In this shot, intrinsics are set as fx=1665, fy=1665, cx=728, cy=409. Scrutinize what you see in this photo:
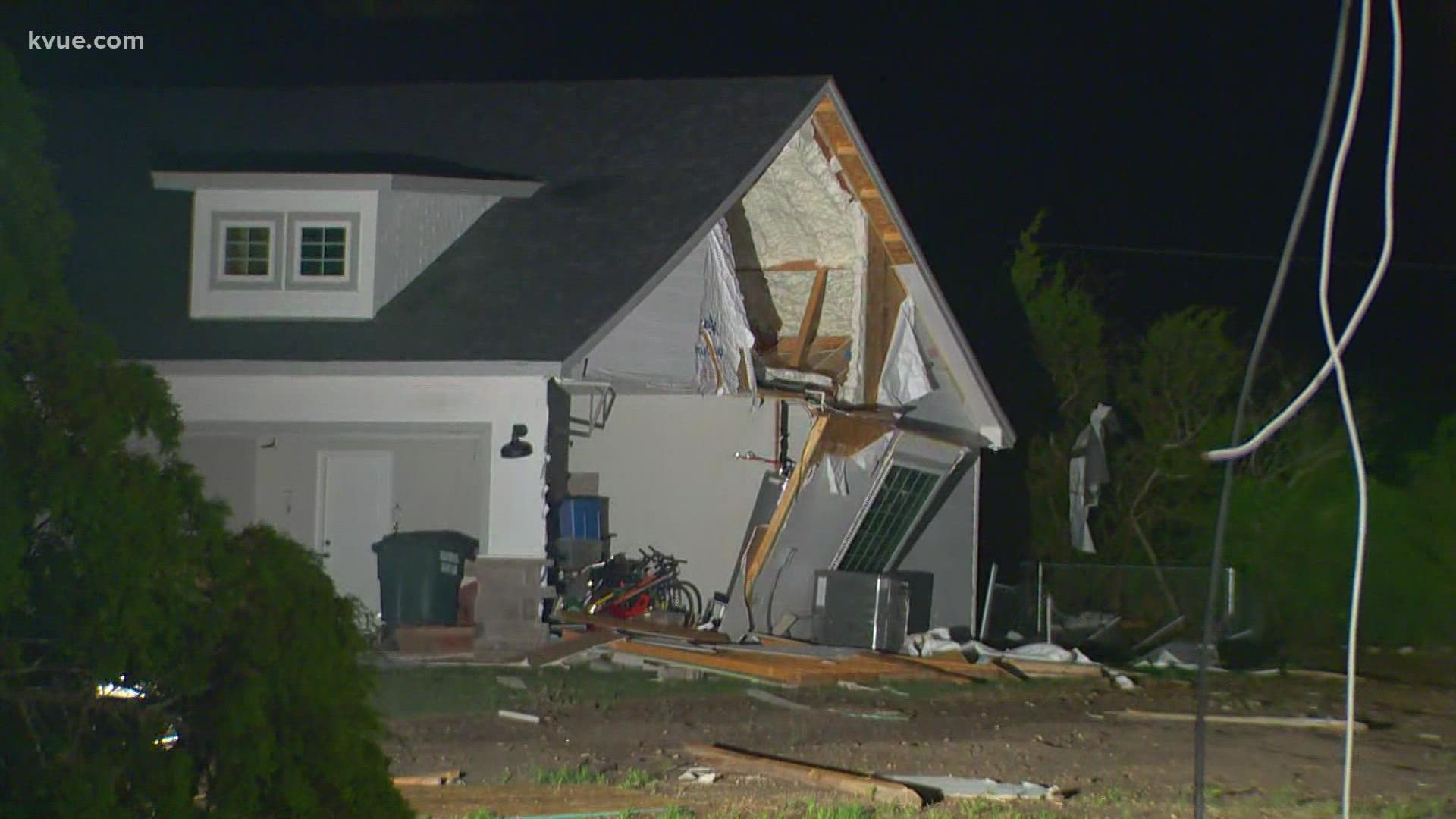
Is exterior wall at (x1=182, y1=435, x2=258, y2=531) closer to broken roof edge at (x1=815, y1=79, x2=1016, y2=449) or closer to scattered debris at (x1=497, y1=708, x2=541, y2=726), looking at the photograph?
scattered debris at (x1=497, y1=708, x2=541, y2=726)

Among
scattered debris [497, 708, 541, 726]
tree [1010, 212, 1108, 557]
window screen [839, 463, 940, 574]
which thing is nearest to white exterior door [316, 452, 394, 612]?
scattered debris [497, 708, 541, 726]

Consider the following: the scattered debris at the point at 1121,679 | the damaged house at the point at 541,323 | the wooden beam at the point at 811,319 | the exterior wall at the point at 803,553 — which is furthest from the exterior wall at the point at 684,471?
the scattered debris at the point at 1121,679

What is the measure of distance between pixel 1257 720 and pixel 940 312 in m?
7.53

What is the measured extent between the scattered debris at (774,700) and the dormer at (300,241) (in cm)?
656

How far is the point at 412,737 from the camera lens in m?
11.9

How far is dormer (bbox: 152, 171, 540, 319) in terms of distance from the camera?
18859mm

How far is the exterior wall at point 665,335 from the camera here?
60.9ft

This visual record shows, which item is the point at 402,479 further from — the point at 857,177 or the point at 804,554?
the point at 857,177

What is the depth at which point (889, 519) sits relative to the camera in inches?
Result: 856

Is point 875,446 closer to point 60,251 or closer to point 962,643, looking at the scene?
point 962,643

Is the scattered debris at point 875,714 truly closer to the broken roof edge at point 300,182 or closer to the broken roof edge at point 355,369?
the broken roof edge at point 355,369

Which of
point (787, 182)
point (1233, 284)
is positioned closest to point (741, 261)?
point (787, 182)

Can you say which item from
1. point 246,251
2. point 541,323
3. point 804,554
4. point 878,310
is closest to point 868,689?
point 804,554

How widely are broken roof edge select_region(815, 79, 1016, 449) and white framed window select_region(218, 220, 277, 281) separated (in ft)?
21.8
